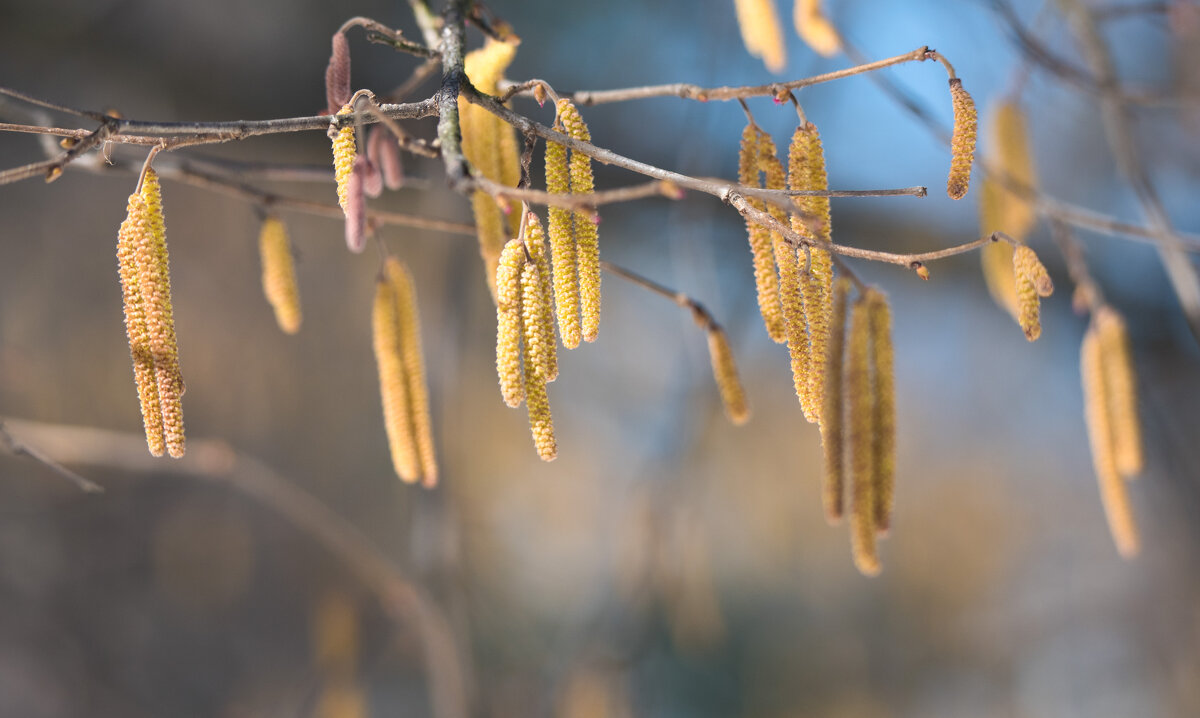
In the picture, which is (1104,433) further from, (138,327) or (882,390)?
(138,327)

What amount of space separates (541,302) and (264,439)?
3.72 feet

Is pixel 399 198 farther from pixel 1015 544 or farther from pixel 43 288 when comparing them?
pixel 1015 544

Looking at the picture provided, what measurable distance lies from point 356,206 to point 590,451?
1.45 m

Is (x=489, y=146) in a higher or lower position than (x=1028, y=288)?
higher

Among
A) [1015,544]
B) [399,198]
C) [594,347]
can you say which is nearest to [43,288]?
[399,198]

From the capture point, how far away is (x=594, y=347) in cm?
180

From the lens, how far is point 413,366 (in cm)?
57

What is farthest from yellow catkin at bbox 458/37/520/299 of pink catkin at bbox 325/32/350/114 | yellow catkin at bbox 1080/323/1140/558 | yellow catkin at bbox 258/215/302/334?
yellow catkin at bbox 1080/323/1140/558

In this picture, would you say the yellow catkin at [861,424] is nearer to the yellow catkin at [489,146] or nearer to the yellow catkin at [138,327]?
the yellow catkin at [489,146]

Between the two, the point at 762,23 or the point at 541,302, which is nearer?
the point at 541,302

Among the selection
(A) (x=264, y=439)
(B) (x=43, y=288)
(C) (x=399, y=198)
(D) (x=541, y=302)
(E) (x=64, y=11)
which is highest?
(E) (x=64, y=11)

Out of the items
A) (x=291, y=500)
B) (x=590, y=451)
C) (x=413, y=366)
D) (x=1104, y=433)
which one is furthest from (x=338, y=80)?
(x=590, y=451)

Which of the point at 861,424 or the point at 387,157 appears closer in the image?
the point at 387,157

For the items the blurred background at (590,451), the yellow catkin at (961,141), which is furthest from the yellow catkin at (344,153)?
the blurred background at (590,451)
